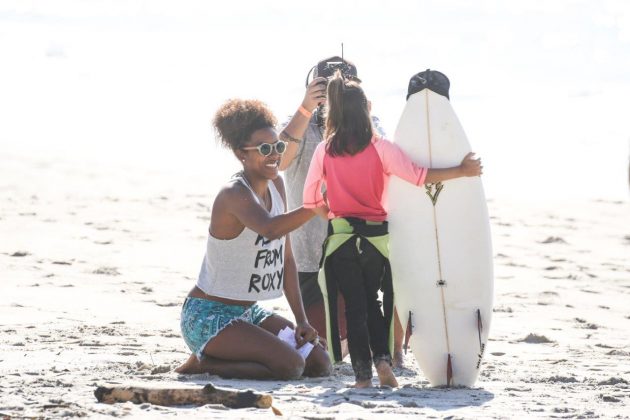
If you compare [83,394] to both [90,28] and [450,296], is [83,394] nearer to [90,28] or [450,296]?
[450,296]

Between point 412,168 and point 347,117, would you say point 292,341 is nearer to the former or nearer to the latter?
point 412,168

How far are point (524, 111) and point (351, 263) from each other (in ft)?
63.8

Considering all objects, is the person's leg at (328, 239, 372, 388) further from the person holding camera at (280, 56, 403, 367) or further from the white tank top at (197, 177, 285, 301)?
the person holding camera at (280, 56, 403, 367)

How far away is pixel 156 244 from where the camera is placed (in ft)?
33.0

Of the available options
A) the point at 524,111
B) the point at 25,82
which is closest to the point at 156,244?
the point at 524,111

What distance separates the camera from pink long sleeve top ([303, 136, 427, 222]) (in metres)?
5.02

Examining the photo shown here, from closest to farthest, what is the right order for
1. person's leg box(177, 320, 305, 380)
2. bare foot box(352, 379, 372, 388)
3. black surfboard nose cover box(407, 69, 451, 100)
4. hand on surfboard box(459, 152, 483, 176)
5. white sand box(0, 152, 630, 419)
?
white sand box(0, 152, 630, 419), bare foot box(352, 379, 372, 388), hand on surfboard box(459, 152, 483, 176), person's leg box(177, 320, 305, 380), black surfboard nose cover box(407, 69, 451, 100)

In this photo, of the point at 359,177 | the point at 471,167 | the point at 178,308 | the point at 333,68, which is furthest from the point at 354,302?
the point at 178,308

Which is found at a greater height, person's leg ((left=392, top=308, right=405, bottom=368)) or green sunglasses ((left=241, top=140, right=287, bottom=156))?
green sunglasses ((left=241, top=140, right=287, bottom=156))

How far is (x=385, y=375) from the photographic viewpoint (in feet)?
16.3

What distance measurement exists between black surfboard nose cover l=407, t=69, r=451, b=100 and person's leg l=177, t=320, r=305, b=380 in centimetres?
140

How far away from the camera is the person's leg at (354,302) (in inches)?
195

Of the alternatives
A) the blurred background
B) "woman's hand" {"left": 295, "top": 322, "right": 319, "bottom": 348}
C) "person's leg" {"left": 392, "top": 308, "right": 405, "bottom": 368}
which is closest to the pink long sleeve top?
"woman's hand" {"left": 295, "top": 322, "right": 319, "bottom": 348}

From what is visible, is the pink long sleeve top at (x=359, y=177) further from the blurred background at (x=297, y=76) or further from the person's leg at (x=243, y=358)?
the blurred background at (x=297, y=76)
